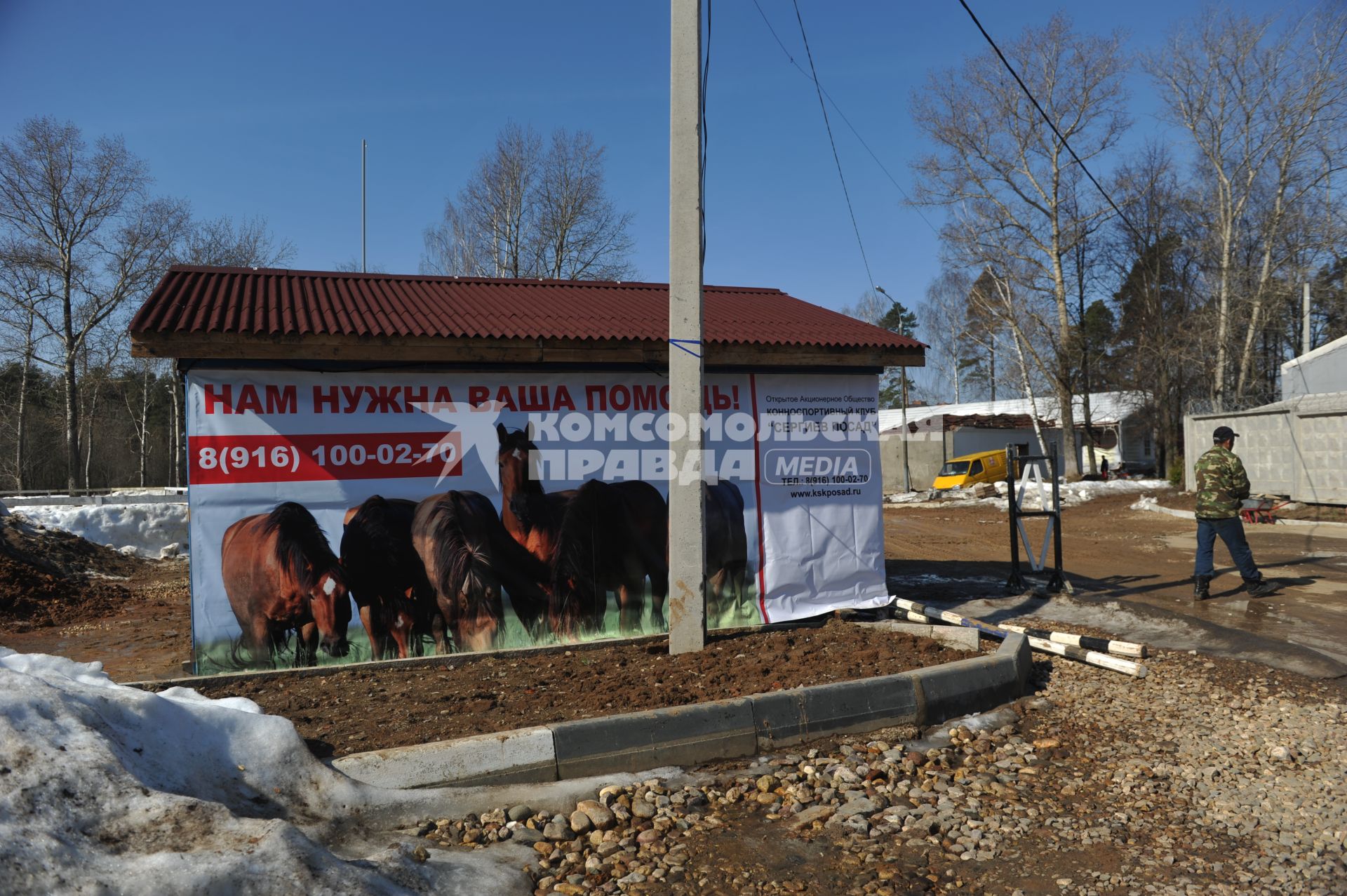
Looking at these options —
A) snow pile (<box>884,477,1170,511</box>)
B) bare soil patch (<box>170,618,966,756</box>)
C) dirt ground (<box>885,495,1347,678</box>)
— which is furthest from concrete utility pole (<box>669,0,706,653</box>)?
snow pile (<box>884,477,1170,511</box>)

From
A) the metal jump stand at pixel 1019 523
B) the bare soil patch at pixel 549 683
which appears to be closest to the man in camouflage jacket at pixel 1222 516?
the metal jump stand at pixel 1019 523

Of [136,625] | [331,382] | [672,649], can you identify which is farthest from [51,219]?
[672,649]

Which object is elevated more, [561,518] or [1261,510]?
[561,518]

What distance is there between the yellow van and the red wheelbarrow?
48.6ft

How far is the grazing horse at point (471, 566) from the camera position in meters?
7.18

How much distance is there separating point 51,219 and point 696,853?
40.9 meters

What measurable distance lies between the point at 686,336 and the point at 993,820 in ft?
13.0

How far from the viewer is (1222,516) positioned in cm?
958

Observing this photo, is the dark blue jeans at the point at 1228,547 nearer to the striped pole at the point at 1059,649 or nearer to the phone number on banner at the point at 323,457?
the striped pole at the point at 1059,649

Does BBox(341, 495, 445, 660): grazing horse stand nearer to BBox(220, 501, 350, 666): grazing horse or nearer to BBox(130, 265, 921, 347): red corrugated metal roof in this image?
BBox(220, 501, 350, 666): grazing horse

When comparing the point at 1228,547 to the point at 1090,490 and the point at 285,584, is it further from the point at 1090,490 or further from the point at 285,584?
the point at 1090,490

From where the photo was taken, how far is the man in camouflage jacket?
954cm

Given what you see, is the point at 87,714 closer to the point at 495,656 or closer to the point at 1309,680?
the point at 495,656

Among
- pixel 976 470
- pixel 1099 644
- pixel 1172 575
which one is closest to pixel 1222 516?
pixel 1172 575
